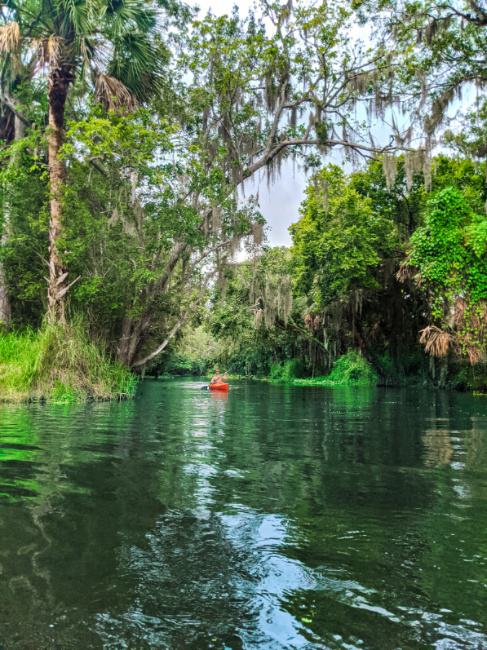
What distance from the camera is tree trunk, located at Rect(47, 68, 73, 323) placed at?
14562 mm

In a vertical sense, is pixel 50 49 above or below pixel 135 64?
below

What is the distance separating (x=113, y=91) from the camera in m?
15.5

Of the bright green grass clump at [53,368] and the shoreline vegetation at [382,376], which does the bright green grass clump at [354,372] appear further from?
the bright green grass clump at [53,368]

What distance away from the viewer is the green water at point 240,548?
219 cm

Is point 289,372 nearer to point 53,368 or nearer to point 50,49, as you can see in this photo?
point 53,368

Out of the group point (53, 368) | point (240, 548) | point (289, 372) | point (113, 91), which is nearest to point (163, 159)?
point (113, 91)

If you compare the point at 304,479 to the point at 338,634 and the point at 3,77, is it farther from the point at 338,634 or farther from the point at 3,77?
the point at 3,77

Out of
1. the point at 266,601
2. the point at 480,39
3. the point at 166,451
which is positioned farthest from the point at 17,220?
the point at 480,39

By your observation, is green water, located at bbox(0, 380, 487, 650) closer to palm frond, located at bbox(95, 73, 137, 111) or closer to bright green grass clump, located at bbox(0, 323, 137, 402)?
bright green grass clump, located at bbox(0, 323, 137, 402)

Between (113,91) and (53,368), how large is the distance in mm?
8551

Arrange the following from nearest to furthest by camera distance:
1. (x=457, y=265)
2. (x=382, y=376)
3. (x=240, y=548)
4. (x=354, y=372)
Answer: (x=240, y=548) < (x=457, y=265) < (x=382, y=376) < (x=354, y=372)

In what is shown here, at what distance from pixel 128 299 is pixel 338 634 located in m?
15.8

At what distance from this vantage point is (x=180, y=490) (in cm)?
459

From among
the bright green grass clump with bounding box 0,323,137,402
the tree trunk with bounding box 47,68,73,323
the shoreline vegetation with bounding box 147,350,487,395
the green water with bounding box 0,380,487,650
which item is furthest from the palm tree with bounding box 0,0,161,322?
the shoreline vegetation with bounding box 147,350,487,395
